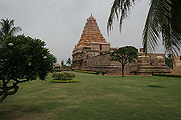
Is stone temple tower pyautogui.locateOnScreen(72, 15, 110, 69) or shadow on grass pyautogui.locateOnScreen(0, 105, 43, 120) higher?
stone temple tower pyautogui.locateOnScreen(72, 15, 110, 69)

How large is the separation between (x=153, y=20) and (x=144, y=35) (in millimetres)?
338

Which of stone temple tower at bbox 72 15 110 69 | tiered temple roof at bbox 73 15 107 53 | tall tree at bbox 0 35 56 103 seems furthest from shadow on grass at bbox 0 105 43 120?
tiered temple roof at bbox 73 15 107 53

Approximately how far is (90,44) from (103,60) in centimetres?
1178

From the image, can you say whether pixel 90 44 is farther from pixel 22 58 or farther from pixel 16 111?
pixel 22 58

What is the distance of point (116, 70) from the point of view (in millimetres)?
24719

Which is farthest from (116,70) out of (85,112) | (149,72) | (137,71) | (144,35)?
(144,35)

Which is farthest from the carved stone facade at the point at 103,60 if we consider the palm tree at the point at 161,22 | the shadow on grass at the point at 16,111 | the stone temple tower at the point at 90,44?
the shadow on grass at the point at 16,111

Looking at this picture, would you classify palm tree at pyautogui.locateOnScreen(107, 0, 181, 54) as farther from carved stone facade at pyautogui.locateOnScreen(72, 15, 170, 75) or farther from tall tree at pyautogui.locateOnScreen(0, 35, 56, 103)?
carved stone facade at pyautogui.locateOnScreen(72, 15, 170, 75)

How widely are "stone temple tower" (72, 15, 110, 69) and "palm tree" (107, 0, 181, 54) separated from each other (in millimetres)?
31975

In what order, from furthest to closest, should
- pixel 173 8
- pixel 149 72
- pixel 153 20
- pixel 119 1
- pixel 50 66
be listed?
pixel 149 72, pixel 50 66, pixel 119 1, pixel 173 8, pixel 153 20

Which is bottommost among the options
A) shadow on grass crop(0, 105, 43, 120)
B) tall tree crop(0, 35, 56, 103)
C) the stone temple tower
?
shadow on grass crop(0, 105, 43, 120)

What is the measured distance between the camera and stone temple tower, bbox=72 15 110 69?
122ft

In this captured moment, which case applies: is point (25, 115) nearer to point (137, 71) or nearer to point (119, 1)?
point (119, 1)

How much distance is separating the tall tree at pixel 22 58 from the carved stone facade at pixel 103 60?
12767 millimetres
